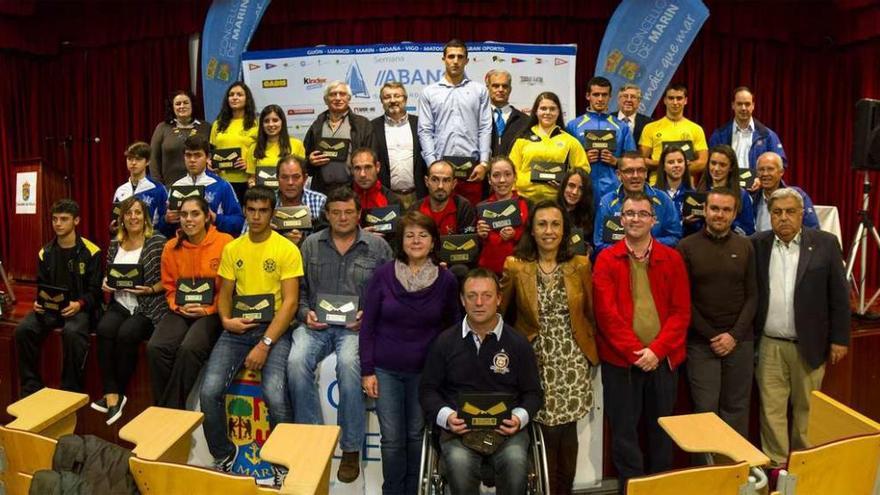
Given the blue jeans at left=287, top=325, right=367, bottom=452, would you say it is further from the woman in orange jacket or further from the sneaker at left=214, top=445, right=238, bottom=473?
the woman in orange jacket

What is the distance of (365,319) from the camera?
146 inches

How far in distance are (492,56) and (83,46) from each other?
4759 mm

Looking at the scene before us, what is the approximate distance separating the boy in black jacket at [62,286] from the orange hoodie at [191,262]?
67 cm

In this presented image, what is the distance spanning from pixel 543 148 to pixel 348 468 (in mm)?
2430

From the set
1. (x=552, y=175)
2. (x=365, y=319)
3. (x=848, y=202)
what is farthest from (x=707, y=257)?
(x=848, y=202)

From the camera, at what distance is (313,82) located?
735cm

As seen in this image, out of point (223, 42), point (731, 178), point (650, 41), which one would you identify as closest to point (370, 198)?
point (731, 178)

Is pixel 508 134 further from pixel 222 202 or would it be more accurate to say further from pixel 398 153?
pixel 222 202

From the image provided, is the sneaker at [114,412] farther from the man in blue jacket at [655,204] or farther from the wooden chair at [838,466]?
the wooden chair at [838,466]

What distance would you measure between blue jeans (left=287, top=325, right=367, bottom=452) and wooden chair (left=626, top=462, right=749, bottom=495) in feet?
5.71

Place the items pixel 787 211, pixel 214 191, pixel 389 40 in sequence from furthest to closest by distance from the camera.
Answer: pixel 389 40
pixel 214 191
pixel 787 211

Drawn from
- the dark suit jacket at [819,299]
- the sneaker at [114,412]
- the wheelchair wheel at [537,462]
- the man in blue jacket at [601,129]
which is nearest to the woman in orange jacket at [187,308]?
the sneaker at [114,412]

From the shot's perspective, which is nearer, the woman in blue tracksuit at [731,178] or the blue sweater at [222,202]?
the woman in blue tracksuit at [731,178]

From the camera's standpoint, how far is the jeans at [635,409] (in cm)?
369
